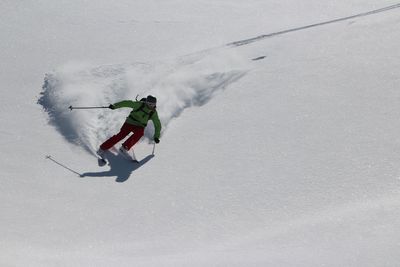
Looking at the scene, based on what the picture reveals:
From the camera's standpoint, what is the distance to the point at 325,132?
780cm

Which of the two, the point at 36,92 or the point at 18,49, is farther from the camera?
the point at 18,49

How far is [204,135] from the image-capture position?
823 centimetres

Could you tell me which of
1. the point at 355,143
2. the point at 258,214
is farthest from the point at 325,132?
the point at 258,214

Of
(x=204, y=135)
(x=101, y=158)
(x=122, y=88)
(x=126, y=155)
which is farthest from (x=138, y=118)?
(x=122, y=88)

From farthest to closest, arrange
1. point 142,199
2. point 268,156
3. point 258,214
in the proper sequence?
point 268,156 < point 142,199 < point 258,214

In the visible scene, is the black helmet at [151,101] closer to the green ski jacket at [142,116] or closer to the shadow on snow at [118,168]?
the green ski jacket at [142,116]

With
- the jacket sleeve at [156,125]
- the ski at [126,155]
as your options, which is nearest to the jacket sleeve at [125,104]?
the jacket sleeve at [156,125]

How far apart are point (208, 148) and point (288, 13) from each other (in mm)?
5850

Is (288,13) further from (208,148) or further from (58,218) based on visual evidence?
(58,218)

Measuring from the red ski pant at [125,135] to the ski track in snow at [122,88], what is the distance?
27 centimetres

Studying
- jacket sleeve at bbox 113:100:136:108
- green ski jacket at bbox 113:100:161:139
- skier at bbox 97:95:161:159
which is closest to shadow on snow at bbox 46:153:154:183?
skier at bbox 97:95:161:159

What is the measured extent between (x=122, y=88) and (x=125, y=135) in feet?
4.94

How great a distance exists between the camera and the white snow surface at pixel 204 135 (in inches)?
221

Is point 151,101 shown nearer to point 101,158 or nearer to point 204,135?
point 204,135
